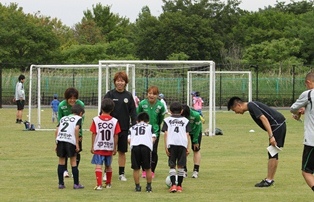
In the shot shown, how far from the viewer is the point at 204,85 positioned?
39.5 meters

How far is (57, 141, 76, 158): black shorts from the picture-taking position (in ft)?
40.7

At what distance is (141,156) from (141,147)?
148 millimetres

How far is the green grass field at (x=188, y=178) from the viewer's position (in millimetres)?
11664

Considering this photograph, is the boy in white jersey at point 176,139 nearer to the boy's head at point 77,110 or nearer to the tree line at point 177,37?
the boy's head at point 77,110

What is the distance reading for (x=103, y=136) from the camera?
40.2ft

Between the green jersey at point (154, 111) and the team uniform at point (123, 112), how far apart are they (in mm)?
296

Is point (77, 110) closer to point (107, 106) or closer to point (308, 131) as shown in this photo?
point (107, 106)

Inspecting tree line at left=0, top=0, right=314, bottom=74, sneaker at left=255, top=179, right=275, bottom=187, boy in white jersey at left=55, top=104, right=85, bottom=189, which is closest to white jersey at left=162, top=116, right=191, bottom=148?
boy in white jersey at left=55, top=104, right=85, bottom=189

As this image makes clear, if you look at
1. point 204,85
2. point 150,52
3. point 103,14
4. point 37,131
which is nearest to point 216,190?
point 37,131

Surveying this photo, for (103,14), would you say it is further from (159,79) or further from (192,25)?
(159,79)

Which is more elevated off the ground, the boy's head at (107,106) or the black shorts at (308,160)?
the boy's head at (107,106)

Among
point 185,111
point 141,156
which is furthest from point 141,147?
point 185,111

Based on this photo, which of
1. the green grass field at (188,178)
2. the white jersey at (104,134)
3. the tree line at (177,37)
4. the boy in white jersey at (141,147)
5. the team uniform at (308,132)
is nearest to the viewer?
the team uniform at (308,132)

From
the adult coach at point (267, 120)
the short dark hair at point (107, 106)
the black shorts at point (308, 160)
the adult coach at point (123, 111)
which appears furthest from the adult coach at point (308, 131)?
the adult coach at point (123, 111)
